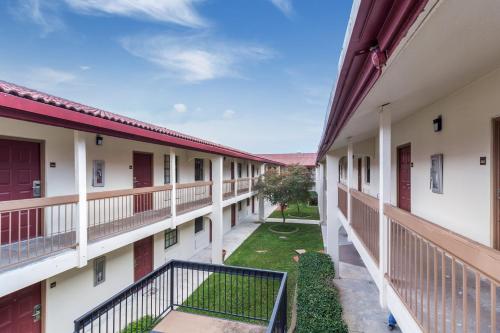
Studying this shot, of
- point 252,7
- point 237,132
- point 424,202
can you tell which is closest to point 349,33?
point 424,202

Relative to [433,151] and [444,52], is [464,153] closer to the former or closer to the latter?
[433,151]

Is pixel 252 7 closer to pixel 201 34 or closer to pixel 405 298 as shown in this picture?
pixel 201 34

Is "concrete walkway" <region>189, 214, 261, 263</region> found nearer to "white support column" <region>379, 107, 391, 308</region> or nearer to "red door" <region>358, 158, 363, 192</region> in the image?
"red door" <region>358, 158, 363, 192</region>

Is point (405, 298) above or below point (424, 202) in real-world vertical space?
below

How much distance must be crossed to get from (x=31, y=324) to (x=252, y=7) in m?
14.7

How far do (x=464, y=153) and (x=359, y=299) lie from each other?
208 inches

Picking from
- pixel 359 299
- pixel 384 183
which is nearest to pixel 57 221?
pixel 384 183

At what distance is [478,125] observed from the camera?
3793 mm

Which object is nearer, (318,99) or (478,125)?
(478,125)

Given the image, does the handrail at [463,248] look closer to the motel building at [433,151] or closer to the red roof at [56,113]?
the motel building at [433,151]

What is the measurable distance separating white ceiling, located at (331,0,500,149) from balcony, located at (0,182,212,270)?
4.71m

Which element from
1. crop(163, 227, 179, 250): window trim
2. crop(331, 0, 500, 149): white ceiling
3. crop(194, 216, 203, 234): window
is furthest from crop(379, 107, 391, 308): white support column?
crop(194, 216, 203, 234): window

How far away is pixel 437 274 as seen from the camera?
8.35 feet

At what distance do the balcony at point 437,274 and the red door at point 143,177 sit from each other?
737 centimetres
